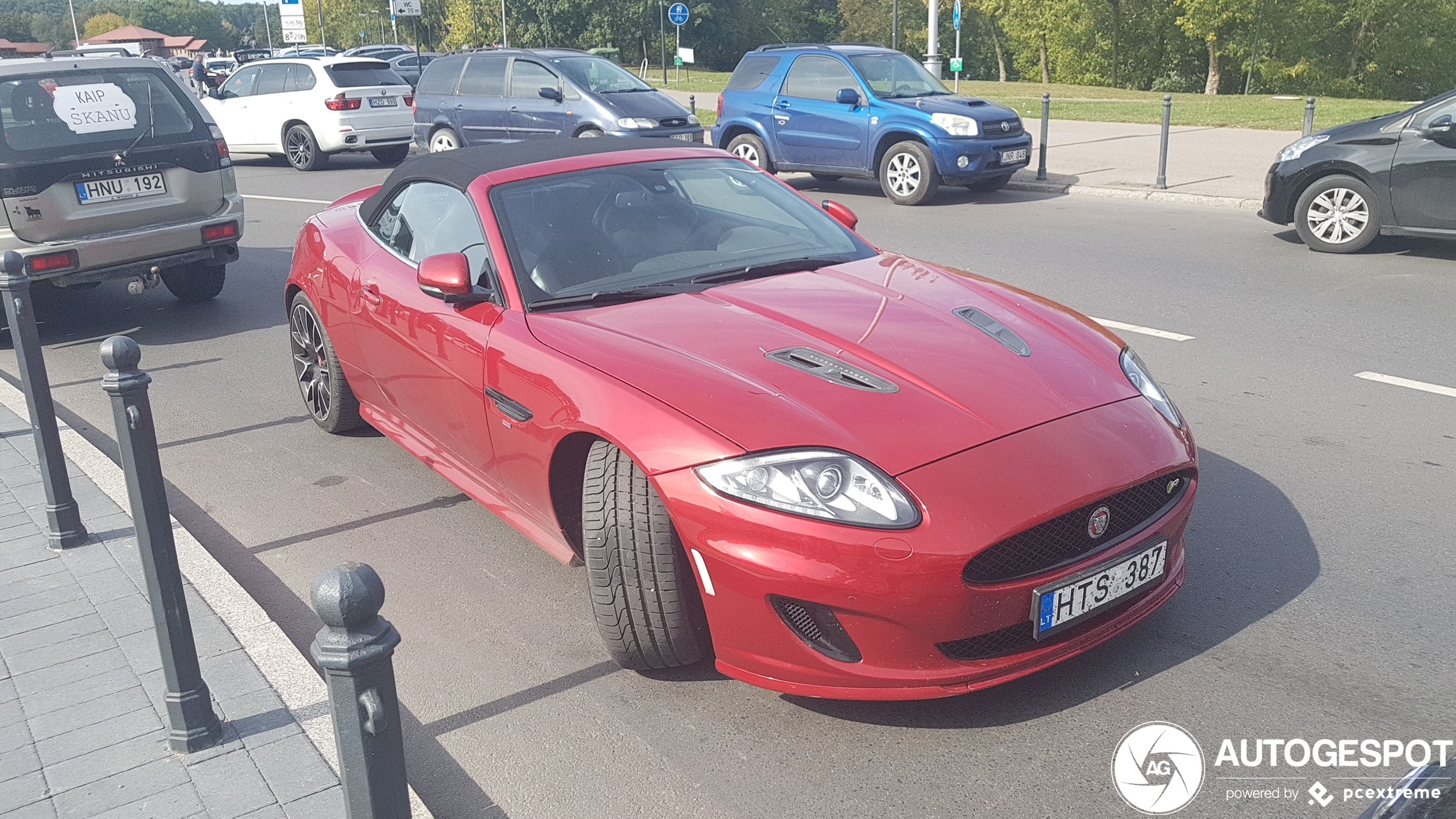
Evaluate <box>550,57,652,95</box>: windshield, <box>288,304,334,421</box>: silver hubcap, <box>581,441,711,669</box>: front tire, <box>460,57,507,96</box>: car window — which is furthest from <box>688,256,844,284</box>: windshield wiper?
<box>460,57,507,96</box>: car window

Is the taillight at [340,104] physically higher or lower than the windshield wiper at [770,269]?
higher

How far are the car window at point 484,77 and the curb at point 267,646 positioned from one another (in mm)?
12364

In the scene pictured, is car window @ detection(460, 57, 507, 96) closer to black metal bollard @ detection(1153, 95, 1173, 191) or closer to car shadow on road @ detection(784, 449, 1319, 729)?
black metal bollard @ detection(1153, 95, 1173, 191)

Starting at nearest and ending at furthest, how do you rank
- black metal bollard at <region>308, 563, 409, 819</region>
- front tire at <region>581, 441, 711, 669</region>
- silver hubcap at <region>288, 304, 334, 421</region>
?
black metal bollard at <region>308, 563, 409, 819</region> < front tire at <region>581, 441, 711, 669</region> < silver hubcap at <region>288, 304, 334, 421</region>

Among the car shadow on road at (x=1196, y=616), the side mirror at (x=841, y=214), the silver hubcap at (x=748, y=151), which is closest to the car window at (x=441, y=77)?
the silver hubcap at (x=748, y=151)

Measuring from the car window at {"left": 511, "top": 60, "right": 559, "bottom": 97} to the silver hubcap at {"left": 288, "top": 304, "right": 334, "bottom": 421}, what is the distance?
1034 centimetres

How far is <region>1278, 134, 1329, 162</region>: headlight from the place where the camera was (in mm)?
9930

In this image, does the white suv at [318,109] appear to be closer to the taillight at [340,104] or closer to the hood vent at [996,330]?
the taillight at [340,104]

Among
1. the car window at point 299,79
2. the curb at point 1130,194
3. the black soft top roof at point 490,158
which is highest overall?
the car window at point 299,79

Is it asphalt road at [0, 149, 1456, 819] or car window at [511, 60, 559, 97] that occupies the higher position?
car window at [511, 60, 559, 97]

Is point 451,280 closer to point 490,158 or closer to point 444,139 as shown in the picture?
point 490,158

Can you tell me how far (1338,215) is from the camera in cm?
979

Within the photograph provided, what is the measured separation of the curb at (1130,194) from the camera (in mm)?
12414

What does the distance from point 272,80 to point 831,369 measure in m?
19.0
